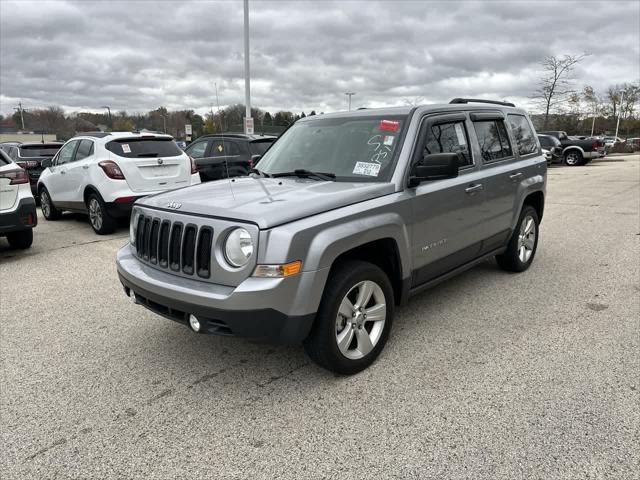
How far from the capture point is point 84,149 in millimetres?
8805

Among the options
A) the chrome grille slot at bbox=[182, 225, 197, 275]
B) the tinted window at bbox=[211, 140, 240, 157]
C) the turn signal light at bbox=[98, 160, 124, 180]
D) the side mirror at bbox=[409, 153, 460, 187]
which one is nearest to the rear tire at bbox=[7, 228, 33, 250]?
the turn signal light at bbox=[98, 160, 124, 180]

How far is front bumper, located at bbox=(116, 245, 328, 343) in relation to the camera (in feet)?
9.29

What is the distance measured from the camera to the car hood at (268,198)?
2.98m

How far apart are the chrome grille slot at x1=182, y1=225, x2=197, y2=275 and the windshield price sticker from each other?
1.36m

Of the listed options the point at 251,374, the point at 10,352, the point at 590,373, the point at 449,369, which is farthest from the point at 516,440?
the point at 10,352

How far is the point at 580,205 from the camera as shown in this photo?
10.8 m

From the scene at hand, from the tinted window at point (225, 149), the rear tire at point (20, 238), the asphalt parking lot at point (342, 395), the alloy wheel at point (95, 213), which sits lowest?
the asphalt parking lot at point (342, 395)

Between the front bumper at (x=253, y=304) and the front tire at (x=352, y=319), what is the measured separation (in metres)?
0.14

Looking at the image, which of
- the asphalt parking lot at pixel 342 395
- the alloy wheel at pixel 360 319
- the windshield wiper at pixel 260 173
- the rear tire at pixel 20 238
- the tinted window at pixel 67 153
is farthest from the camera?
the tinted window at pixel 67 153

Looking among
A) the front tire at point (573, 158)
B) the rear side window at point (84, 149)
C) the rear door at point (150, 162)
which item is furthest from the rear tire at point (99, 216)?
the front tire at point (573, 158)

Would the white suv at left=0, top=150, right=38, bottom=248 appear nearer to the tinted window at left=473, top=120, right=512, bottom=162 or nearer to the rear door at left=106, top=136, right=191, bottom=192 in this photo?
the rear door at left=106, top=136, right=191, bottom=192

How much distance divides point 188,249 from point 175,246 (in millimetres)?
148

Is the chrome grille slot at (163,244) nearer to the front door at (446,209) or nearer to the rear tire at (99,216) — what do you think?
Answer: the front door at (446,209)

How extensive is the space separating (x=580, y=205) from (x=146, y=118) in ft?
104
